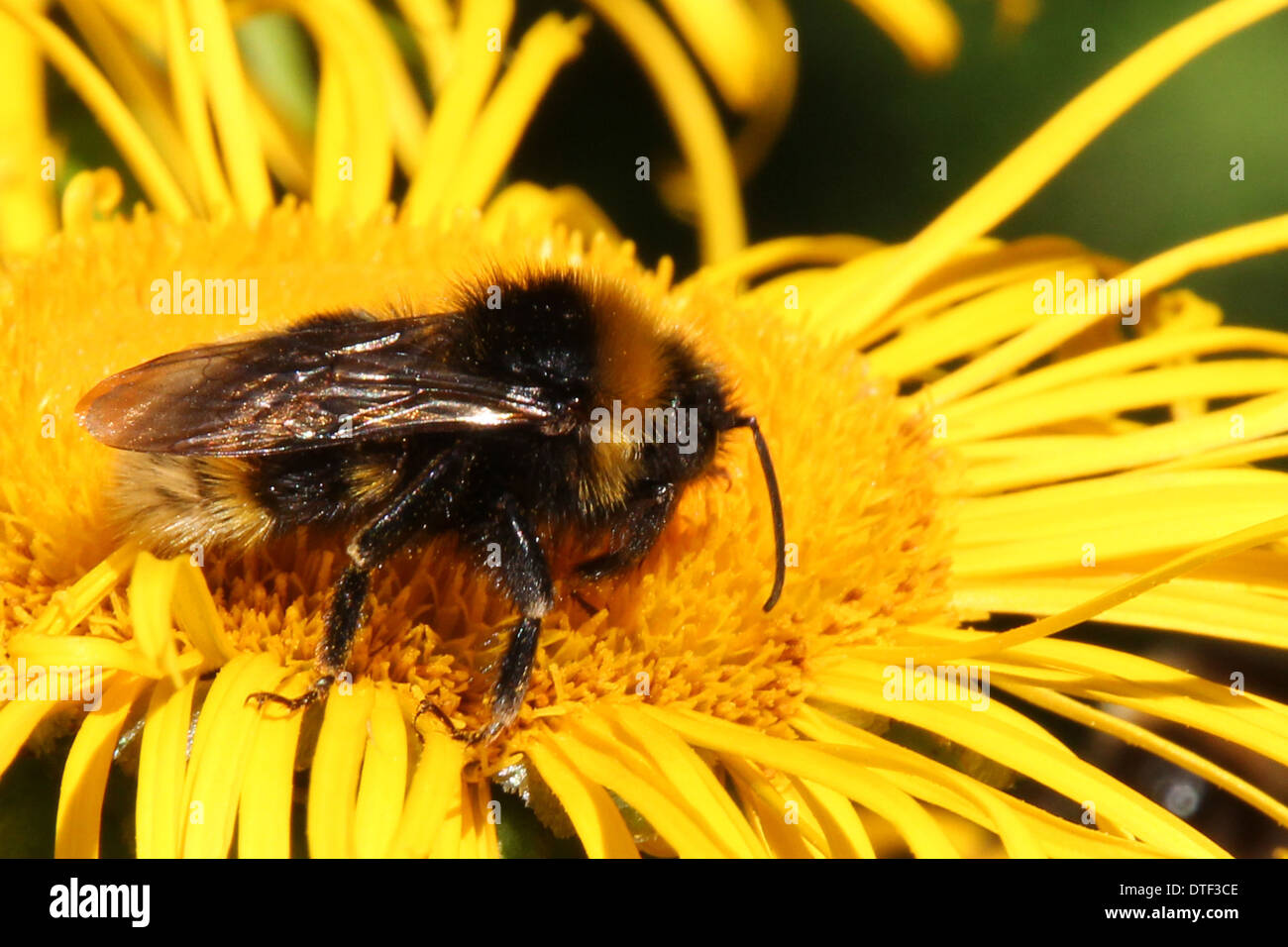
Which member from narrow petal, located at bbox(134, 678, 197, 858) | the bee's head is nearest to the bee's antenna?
the bee's head

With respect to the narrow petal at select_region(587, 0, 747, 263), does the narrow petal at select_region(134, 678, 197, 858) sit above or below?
below

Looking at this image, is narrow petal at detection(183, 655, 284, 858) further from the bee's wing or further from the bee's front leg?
the bee's wing

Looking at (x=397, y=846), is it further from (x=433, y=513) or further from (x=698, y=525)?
(x=698, y=525)

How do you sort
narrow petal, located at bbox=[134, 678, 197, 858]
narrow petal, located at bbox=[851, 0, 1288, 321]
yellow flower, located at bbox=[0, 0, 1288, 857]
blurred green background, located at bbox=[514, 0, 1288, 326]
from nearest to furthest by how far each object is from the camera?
narrow petal, located at bbox=[134, 678, 197, 858] → yellow flower, located at bbox=[0, 0, 1288, 857] → narrow petal, located at bbox=[851, 0, 1288, 321] → blurred green background, located at bbox=[514, 0, 1288, 326]

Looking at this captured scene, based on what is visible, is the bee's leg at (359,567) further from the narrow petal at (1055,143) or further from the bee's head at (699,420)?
the narrow petal at (1055,143)

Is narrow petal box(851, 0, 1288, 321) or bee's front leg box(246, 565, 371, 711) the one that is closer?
bee's front leg box(246, 565, 371, 711)

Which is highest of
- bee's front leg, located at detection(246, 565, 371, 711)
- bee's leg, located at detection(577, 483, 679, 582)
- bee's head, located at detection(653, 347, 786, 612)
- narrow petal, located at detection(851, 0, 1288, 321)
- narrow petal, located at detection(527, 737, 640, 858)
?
narrow petal, located at detection(851, 0, 1288, 321)

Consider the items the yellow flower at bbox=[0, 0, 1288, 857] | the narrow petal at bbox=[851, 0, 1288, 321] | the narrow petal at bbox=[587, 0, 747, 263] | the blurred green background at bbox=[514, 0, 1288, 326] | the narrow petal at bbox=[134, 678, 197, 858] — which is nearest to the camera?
the narrow petal at bbox=[134, 678, 197, 858]
